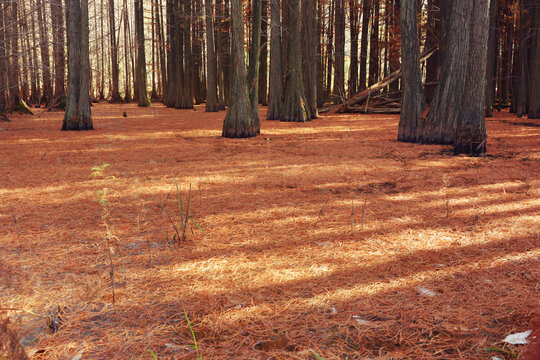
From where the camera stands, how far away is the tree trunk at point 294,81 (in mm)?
15188

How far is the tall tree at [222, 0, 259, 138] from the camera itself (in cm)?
1092

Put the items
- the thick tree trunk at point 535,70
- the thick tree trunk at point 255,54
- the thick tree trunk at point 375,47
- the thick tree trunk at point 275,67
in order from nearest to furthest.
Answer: the thick tree trunk at point 255,54
the thick tree trunk at point 535,70
the thick tree trunk at point 275,67
the thick tree trunk at point 375,47

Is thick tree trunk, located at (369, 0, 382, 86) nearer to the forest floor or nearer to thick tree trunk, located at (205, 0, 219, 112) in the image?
thick tree trunk, located at (205, 0, 219, 112)

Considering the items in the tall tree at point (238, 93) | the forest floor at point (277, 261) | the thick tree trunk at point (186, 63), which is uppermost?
the thick tree trunk at point (186, 63)

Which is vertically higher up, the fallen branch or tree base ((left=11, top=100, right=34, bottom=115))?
the fallen branch

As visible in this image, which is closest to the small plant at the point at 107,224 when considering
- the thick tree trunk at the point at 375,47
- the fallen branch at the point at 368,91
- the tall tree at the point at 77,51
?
the tall tree at the point at 77,51

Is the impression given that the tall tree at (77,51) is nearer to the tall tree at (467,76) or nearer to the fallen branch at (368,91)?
the tall tree at (467,76)

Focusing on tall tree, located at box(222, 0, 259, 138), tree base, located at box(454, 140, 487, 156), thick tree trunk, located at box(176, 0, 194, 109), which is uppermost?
thick tree trunk, located at box(176, 0, 194, 109)

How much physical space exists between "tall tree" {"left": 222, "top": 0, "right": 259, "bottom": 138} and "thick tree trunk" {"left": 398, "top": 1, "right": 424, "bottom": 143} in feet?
13.2

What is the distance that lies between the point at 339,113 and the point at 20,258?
1872 cm

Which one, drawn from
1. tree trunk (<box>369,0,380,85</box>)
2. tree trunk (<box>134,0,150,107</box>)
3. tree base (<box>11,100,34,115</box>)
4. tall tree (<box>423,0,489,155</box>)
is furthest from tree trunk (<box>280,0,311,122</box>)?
tree trunk (<box>134,0,150,107</box>)

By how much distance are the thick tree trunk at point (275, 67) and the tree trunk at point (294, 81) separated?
42cm

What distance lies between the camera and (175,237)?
3.76m

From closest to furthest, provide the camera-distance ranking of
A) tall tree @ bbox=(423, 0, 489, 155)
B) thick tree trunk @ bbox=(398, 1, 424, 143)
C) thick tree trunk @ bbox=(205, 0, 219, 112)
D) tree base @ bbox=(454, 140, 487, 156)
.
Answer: tall tree @ bbox=(423, 0, 489, 155), tree base @ bbox=(454, 140, 487, 156), thick tree trunk @ bbox=(398, 1, 424, 143), thick tree trunk @ bbox=(205, 0, 219, 112)
